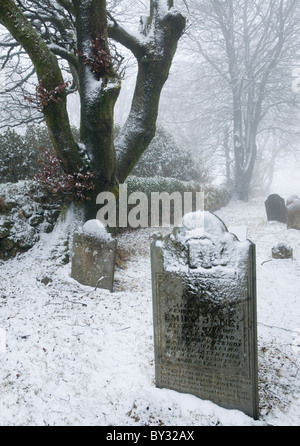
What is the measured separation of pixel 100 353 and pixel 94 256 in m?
2.05

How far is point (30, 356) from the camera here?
124 inches

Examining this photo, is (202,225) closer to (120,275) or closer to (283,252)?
(120,275)

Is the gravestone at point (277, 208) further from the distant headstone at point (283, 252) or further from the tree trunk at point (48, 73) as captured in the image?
the tree trunk at point (48, 73)

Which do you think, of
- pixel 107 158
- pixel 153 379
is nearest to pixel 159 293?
pixel 153 379

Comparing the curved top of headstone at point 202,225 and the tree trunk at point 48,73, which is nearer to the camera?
the curved top of headstone at point 202,225

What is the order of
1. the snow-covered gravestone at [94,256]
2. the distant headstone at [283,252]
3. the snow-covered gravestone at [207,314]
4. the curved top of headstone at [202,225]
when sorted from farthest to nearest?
the distant headstone at [283,252] < the snow-covered gravestone at [94,256] < the curved top of headstone at [202,225] < the snow-covered gravestone at [207,314]

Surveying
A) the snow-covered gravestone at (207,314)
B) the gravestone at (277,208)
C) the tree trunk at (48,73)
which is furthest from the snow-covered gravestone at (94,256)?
the gravestone at (277,208)

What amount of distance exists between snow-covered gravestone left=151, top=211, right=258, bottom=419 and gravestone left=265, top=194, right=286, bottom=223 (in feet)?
30.2

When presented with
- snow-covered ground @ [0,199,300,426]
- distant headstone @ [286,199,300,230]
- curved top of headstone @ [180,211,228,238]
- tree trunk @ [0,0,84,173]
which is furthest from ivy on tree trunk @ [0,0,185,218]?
distant headstone @ [286,199,300,230]

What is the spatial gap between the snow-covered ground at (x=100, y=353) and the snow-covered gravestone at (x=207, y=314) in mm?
187

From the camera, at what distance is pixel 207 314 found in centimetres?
251

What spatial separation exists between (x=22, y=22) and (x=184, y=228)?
5.00 metres

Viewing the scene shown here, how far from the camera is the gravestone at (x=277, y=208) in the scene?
1070 cm
